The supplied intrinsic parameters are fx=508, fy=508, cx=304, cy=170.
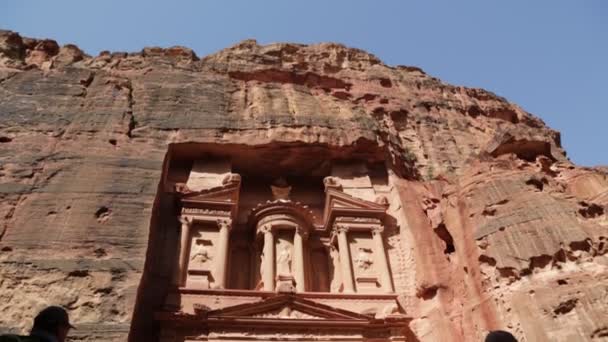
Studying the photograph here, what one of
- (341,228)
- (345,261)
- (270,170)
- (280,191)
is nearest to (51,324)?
(345,261)

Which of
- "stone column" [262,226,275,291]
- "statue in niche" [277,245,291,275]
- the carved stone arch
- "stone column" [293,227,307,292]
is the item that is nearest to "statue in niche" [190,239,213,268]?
"stone column" [262,226,275,291]

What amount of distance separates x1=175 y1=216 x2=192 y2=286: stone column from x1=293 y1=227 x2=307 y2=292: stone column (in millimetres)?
2708

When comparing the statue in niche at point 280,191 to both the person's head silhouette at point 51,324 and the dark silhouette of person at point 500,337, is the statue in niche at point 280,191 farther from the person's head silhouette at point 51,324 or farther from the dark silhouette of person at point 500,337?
the dark silhouette of person at point 500,337

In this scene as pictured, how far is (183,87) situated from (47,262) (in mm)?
8694

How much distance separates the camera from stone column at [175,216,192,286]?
11.8m

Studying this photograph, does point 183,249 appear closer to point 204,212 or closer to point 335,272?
point 204,212

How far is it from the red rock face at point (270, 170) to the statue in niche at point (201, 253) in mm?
815

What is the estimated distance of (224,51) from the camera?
21.4 m

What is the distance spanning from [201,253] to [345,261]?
3640 mm

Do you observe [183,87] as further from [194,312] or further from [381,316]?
[381,316]

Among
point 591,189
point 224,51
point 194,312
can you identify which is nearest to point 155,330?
point 194,312

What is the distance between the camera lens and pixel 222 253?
41.5 feet

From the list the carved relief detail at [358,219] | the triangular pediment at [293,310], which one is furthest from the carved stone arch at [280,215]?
the triangular pediment at [293,310]

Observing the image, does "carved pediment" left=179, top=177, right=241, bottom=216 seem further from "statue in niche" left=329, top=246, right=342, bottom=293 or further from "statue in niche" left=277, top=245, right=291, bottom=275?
"statue in niche" left=329, top=246, right=342, bottom=293
